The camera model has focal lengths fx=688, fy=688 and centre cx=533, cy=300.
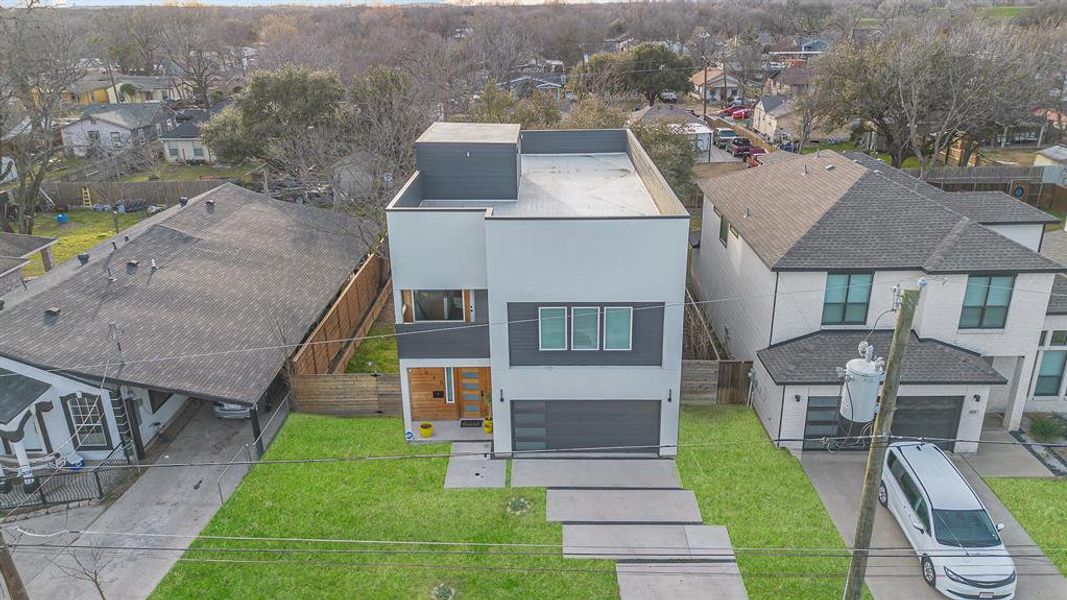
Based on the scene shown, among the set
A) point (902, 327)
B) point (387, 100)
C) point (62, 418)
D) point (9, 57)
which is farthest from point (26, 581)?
point (9, 57)

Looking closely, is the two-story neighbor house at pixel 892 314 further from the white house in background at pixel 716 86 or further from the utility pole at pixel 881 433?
the white house in background at pixel 716 86

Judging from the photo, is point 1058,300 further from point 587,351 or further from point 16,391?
point 16,391

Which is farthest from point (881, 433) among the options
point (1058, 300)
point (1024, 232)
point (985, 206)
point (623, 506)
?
point (985, 206)

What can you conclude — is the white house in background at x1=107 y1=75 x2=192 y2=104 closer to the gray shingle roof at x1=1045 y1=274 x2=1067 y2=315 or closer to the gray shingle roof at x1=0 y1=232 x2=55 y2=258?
the gray shingle roof at x1=0 y1=232 x2=55 y2=258

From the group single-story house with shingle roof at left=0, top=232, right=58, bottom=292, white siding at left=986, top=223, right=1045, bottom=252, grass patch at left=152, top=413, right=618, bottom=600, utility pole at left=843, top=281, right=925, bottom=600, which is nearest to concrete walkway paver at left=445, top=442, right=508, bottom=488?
grass patch at left=152, top=413, right=618, bottom=600

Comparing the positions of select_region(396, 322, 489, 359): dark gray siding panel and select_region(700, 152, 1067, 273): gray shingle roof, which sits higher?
select_region(700, 152, 1067, 273): gray shingle roof

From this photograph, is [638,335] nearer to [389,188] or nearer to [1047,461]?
[1047,461]

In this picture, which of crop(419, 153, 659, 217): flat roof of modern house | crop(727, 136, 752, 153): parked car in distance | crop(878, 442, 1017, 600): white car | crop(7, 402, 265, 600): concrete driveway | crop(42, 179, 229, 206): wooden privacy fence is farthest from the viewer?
crop(727, 136, 752, 153): parked car in distance
